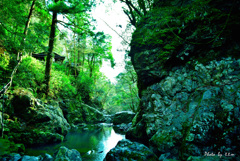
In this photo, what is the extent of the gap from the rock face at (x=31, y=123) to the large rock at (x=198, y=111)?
490 cm

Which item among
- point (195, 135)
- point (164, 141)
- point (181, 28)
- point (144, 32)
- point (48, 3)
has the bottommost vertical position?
point (164, 141)

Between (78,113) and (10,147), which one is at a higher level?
(10,147)

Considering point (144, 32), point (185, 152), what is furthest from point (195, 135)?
point (144, 32)

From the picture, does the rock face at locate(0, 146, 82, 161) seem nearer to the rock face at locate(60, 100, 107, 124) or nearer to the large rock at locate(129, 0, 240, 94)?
the large rock at locate(129, 0, 240, 94)

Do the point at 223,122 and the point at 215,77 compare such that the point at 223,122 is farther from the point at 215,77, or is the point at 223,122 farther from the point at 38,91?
the point at 38,91


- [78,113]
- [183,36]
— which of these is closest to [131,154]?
[183,36]

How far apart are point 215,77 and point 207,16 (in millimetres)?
2593

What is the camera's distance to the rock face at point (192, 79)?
13.8ft

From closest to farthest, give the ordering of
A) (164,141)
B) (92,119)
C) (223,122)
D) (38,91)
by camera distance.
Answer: (223,122)
(164,141)
(38,91)
(92,119)

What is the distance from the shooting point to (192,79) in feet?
19.4

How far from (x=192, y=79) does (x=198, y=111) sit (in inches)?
65.4

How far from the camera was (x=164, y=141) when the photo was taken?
5117 mm

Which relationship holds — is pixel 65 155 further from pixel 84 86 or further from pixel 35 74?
pixel 84 86

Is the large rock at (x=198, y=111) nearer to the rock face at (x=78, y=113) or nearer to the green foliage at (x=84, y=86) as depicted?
the rock face at (x=78, y=113)
